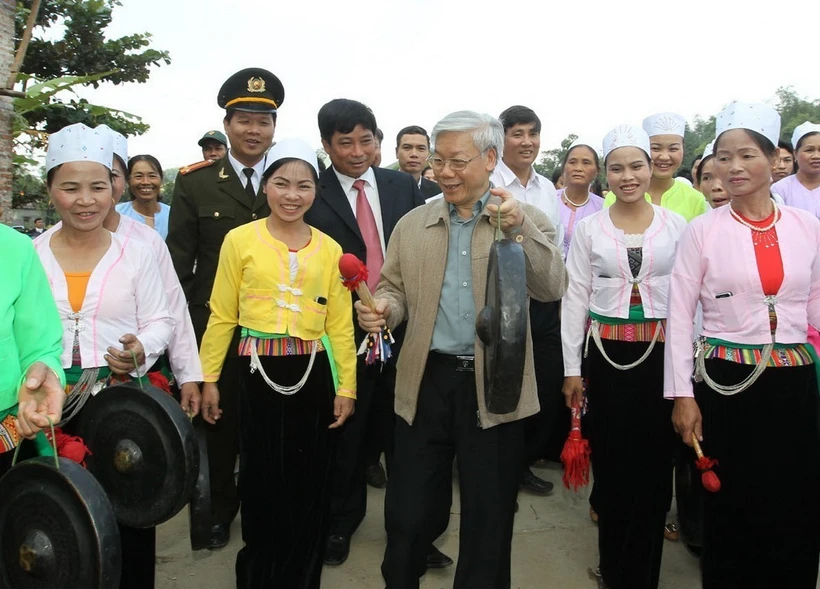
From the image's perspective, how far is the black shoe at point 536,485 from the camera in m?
4.67

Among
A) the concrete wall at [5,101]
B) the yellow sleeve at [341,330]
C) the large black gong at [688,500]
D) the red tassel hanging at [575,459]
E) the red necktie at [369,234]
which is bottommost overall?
the large black gong at [688,500]

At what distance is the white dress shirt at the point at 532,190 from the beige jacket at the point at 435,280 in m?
1.55

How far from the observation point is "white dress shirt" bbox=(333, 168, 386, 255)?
387 centimetres

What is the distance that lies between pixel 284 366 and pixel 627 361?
63.4 inches

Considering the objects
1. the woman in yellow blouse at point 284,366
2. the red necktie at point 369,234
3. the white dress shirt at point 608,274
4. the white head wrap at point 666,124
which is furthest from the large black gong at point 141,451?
the white head wrap at point 666,124

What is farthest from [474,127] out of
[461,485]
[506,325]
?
[461,485]

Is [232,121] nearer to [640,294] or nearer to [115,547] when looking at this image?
[640,294]

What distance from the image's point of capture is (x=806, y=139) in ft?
16.1

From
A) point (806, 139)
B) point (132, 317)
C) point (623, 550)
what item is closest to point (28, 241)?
point (132, 317)

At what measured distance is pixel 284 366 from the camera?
3021 mm

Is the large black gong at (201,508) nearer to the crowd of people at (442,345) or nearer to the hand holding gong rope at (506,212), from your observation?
the crowd of people at (442,345)

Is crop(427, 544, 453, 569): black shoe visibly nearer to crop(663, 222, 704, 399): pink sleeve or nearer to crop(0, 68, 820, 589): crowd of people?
crop(0, 68, 820, 589): crowd of people

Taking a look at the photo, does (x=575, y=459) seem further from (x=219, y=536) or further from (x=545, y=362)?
(x=219, y=536)

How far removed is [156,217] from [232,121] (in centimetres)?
228
